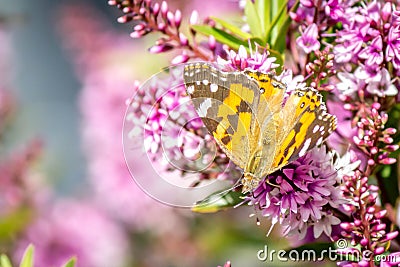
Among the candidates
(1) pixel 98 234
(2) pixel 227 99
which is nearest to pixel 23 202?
(1) pixel 98 234

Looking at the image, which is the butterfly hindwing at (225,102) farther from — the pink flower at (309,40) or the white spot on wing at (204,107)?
the pink flower at (309,40)

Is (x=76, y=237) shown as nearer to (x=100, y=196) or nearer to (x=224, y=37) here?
(x=100, y=196)

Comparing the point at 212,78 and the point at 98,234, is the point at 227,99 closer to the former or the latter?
the point at 212,78

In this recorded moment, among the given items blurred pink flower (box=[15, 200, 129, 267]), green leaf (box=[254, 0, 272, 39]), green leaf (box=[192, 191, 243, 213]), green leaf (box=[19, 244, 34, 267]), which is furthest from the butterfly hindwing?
blurred pink flower (box=[15, 200, 129, 267])

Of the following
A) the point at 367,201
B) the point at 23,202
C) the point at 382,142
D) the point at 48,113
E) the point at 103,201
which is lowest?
the point at 367,201

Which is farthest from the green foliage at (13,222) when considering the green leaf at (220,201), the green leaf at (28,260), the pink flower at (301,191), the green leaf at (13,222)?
the pink flower at (301,191)

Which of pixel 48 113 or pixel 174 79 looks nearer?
pixel 174 79

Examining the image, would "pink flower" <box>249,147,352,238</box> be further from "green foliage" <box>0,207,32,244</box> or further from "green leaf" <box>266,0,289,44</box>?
"green foliage" <box>0,207,32,244</box>

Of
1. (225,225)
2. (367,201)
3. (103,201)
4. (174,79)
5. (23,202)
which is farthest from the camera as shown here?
(103,201)
